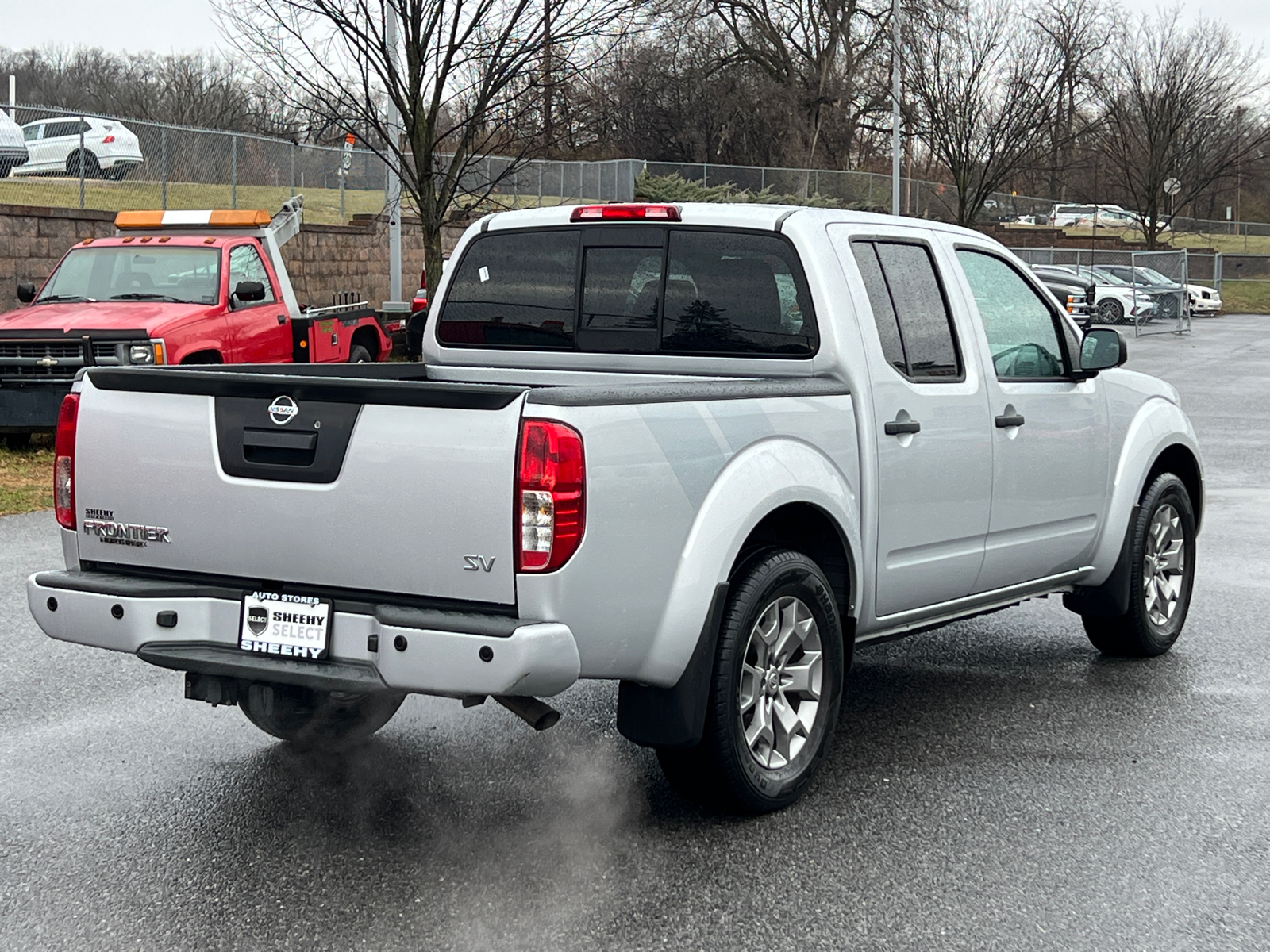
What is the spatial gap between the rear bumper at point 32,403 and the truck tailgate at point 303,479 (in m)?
8.65

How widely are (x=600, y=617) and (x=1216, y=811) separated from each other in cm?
220

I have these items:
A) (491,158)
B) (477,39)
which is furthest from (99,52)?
(477,39)

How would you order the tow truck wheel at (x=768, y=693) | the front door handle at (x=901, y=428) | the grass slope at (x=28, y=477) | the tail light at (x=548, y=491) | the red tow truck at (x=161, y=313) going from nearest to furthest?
the tail light at (x=548, y=491) < the tow truck wheel at (x=768, y=693) < the front door handle at (x=901, y=428) < the grass slope at (x=28, y=477) < the red tow truck at (x=161, y=313)

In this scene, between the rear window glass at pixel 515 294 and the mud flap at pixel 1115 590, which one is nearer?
the rear window glass at pixel 515 294

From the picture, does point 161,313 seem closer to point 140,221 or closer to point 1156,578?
point 140,221

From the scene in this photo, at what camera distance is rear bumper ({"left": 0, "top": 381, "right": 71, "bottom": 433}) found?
1255 cm

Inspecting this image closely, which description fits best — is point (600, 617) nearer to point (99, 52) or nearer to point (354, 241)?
point (354, 241)

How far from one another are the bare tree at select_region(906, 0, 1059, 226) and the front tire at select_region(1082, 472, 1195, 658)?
31.2 metres

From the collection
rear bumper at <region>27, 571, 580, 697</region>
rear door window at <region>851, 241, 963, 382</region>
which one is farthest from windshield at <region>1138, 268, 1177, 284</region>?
rear bumper at <region>27, 571, 580, 697</region>

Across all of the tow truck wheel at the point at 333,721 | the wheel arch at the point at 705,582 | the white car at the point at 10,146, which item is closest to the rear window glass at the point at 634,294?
the wheel arch at the point at 705,582

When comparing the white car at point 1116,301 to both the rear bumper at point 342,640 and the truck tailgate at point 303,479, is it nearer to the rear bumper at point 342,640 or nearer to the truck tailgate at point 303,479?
the truck tailgate at point 303,479

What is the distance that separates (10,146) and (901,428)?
1912 cm

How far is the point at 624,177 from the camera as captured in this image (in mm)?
42688

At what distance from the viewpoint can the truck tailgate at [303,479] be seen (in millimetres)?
3891
